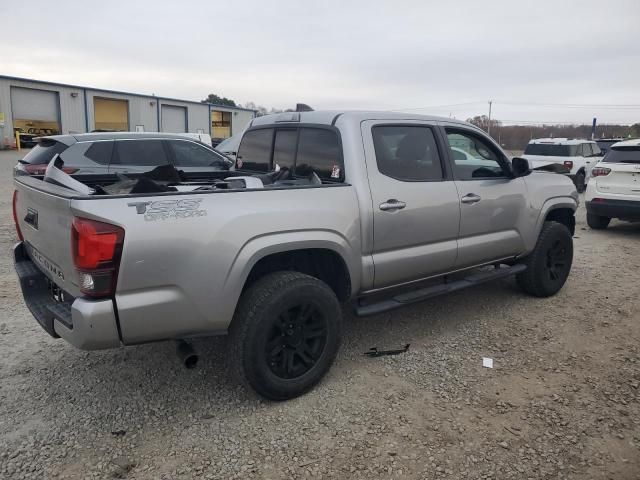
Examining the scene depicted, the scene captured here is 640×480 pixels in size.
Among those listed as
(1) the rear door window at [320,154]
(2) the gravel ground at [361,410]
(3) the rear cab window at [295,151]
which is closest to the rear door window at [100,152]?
(2) the gravel ground at [361,410]

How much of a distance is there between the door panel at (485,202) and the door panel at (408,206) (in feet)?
0.52

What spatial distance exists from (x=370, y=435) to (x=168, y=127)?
4151 cm

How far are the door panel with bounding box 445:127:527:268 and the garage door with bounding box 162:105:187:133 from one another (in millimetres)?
39318

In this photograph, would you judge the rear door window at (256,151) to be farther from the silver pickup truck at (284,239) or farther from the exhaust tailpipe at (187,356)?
the exhaust tailpipe at (187,356)

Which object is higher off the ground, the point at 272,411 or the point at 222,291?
the point at 222,291

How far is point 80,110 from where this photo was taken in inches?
1404

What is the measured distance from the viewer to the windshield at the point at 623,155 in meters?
8.73

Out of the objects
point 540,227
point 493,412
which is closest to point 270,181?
point 493,412

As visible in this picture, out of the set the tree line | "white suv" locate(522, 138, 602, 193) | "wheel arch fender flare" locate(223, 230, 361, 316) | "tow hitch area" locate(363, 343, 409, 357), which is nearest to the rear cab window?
"wheel arch fender flare" locate(223, 230, 361, 316)

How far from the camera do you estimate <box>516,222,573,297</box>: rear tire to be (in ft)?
17.0

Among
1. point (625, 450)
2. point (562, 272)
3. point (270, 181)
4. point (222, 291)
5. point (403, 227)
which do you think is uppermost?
point (270, 181)

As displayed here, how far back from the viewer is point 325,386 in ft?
11.6

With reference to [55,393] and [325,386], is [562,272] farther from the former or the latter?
[55,393]

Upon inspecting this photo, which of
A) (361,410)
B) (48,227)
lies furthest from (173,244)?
(361,410)
